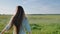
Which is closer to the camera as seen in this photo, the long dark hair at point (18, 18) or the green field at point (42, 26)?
the long dark hair at point (18, 18)

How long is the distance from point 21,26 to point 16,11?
224mm

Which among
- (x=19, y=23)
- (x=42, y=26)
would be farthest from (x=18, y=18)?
(x=42, y=26)

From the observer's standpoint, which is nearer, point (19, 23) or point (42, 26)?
point (19, 23)

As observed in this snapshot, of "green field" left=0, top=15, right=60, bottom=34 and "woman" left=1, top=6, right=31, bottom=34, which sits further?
"green field" left=0, top=15, right=60, bottom=34

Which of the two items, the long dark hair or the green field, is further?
the green field

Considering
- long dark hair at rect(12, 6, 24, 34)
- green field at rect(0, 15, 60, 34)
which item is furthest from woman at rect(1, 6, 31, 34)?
green field at rect(0, 15, 60, 34)

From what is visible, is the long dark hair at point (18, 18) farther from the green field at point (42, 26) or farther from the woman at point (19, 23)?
the green field at point (42, 26)

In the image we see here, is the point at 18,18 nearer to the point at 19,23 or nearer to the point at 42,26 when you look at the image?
the point at 19,23

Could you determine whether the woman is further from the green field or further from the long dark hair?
the green field

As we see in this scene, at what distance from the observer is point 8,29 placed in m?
2.94

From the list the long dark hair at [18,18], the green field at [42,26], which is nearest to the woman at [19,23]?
the long dark hair at [18,18]

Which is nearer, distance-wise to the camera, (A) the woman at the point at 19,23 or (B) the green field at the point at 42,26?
(A) the woman at the point at 19,23

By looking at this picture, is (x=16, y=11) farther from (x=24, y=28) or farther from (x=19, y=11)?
(x=24, y=28)

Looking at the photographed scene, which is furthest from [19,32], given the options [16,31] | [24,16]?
[24,16]
